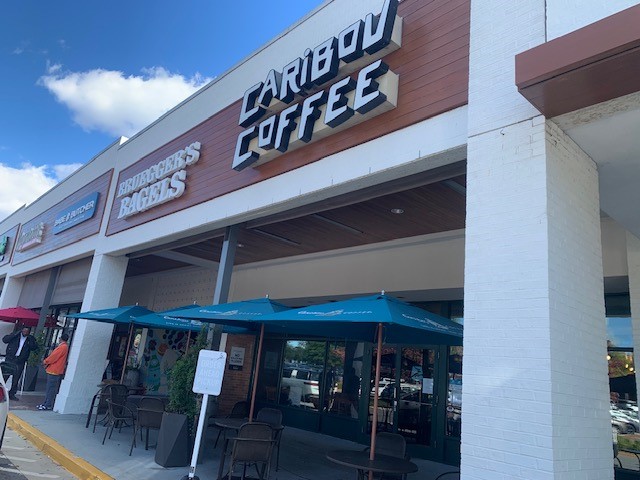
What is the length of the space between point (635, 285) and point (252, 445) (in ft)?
19.0

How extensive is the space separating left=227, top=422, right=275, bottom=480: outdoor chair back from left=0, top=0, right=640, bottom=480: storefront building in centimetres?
262

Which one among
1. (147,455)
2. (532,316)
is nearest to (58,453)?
(147,455)

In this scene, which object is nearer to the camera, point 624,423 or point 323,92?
point 323,92

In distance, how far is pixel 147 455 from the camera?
8.22m

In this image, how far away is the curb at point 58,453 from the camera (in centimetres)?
686

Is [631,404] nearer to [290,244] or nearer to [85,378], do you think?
[290,244]

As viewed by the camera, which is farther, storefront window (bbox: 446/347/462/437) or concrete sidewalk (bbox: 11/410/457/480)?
storefront window (bbox: 446/347/462/437)

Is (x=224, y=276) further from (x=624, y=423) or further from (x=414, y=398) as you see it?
(x=624, y=423)

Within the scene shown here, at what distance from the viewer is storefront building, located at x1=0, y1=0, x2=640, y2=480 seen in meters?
4.06

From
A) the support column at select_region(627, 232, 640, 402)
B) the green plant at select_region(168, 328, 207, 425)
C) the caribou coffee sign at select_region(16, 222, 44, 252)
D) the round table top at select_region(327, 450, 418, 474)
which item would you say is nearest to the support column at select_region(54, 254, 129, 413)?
the green plant at select_region(168, 328, 207, 425)

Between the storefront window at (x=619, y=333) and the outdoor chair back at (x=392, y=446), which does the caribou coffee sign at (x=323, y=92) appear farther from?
the storefront window at (x=619, y=333)

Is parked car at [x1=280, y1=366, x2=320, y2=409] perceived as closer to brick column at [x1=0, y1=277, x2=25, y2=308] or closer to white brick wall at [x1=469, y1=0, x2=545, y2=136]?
white brick wall at [x1=469, y1=0, x2=545, y2=136]

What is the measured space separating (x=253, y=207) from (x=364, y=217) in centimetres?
221

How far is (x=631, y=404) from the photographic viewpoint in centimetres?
764
